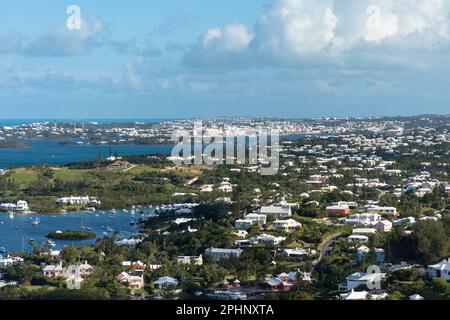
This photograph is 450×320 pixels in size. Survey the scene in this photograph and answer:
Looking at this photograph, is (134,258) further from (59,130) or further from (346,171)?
(59,130)

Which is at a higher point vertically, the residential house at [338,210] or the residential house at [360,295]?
the residential house at [360,295]

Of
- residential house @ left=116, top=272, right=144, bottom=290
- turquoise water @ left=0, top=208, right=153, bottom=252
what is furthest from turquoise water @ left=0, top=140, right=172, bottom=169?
residential house @ left=116, top=272, right=144, bottom=290

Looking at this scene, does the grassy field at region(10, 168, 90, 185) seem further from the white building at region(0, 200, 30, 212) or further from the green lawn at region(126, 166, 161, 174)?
the white building at region(0, 200, 30, 212)

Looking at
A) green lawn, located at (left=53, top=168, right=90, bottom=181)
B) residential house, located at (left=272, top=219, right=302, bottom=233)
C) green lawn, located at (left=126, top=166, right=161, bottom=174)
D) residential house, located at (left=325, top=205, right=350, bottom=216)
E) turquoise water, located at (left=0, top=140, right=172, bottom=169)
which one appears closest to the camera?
residential house, located at (left=272, top=219, right=302, bottom=233)

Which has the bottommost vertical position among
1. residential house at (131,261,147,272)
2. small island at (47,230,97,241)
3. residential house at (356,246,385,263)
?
small island at (47,230,97,241)

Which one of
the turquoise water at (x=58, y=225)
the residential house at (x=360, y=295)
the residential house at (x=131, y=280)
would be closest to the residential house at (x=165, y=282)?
the residential house at (x=131, y=280)

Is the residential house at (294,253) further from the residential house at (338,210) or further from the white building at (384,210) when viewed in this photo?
the white building at (384,210)
